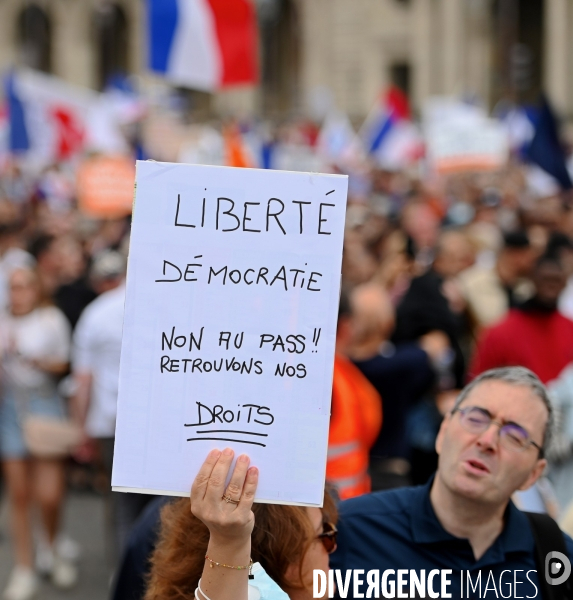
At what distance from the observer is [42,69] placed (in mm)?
63062

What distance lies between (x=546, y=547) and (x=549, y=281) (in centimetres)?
294

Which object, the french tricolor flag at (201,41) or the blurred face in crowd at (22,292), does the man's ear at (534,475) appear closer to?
the blurred face in crowd at (22,292)

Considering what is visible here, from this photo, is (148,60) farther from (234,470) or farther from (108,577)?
(234,470)

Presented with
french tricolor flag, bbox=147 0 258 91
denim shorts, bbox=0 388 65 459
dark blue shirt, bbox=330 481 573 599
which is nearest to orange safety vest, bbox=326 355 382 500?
dark blue shirt, bbox=330 481 573 599

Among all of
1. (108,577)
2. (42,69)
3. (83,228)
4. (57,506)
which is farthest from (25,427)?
(42,69)

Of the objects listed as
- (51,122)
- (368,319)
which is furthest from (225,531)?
(51,122)

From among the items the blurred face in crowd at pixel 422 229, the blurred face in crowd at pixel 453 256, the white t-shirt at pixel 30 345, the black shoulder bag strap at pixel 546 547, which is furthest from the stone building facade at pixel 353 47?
the black shoulder bag strap at pixel 546 547

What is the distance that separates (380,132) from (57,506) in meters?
13.8

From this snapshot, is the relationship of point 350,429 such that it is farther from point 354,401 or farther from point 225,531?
point 225,531

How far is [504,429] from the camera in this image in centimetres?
275

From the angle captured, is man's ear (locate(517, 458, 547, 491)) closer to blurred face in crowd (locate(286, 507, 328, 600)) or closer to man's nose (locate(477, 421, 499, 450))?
man's nose (locate(477, 421, 499, 450))

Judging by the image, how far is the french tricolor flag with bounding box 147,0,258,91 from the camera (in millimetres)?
8523

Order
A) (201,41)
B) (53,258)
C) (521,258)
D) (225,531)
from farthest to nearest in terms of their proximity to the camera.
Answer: (201,41), (53,258), (521,258), (225,531)

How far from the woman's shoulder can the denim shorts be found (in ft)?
12.8
